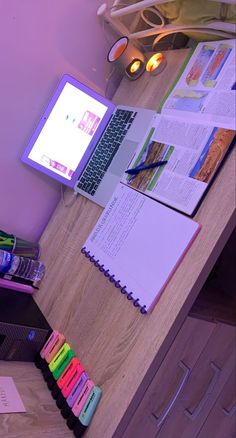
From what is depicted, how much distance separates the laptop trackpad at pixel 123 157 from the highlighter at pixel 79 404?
577 millimetres

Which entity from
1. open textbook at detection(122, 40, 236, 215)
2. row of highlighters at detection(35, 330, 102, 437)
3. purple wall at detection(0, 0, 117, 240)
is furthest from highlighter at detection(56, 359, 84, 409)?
purple wall at detection(0, 0, 117, 240)

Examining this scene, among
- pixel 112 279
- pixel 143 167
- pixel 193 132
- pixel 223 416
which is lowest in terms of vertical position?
pixel 223 416

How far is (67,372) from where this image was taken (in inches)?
42.3

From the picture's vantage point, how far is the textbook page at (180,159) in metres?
0.94

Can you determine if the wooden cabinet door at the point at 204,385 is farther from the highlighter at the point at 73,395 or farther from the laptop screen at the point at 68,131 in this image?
the laptop screen at the point at 68,131

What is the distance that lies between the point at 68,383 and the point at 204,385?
0.33 m

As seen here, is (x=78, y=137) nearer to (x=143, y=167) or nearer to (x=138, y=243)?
(x=143, y=167)

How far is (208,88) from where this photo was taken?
1.07 meters

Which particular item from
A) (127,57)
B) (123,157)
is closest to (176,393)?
(123,157)

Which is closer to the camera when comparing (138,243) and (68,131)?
(138,243)

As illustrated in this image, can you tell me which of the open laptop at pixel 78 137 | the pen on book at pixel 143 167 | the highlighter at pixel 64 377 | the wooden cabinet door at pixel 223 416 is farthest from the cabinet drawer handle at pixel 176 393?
the open laptop at pixel 78 137

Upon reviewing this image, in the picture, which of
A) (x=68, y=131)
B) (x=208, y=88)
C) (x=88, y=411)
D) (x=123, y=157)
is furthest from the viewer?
(x=68, y=131)

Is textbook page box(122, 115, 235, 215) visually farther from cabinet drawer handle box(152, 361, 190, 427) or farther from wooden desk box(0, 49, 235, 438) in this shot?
cabinet drawer handle box(152, 361, 190, 427)

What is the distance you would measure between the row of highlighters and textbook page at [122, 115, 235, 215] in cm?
45
